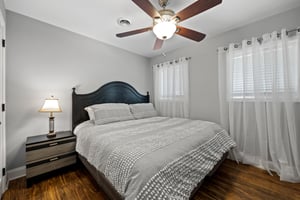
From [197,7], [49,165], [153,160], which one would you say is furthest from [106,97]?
[197,7]

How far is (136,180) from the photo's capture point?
1.04 m

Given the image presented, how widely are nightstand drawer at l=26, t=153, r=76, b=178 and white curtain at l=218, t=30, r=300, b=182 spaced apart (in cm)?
288

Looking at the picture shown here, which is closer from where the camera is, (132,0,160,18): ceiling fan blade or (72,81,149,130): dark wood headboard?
(132,0,160,18): ceiling fan blade

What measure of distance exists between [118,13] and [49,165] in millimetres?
2550

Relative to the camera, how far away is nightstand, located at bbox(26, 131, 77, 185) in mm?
1883

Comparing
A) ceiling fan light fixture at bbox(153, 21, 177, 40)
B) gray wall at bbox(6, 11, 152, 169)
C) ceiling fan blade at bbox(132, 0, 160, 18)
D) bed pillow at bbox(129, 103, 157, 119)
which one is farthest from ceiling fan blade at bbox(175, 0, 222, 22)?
gray wall at bbox(6, 11, 152, 169)

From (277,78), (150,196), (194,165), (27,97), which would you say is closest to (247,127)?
(277,78)

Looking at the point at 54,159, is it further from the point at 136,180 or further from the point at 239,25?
the point at 239,25

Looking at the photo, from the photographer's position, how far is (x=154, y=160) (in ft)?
3.69

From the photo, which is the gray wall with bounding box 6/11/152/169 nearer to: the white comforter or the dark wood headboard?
the dark wood headboard

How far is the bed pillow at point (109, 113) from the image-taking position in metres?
2.45

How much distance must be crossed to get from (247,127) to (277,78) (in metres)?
0.91

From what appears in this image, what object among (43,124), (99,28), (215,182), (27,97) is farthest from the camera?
(99,28)

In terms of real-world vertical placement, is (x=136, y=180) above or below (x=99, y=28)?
below
